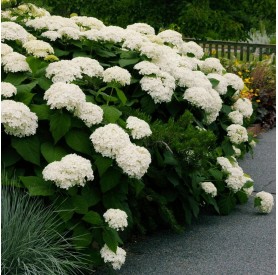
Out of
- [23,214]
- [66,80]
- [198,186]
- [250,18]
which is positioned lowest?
[250,18]

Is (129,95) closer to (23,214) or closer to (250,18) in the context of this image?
(23,214)

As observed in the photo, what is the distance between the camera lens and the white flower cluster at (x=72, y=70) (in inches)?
179

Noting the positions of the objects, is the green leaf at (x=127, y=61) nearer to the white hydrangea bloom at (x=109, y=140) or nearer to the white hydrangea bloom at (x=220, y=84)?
the white hydrangea bloom at (x=220, y=84)

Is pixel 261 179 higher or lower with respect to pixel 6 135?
lower

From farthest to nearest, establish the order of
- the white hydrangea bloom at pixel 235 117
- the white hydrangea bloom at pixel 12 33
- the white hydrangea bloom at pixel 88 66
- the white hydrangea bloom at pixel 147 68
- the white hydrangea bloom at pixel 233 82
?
the white hydrangea bloom at pixel 233 82 → the white hydrangea bloom at pixel 235 117 → the white hydrangea bloom at pixel 147 68 → the white hydrangea bloom at pixel 12 33 → the white hydrangea bloom at pixel 88 66

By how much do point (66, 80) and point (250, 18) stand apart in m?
9.68

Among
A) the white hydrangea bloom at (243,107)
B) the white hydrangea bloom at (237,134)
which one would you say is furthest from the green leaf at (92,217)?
the white hydrangea bloom at (243,107)

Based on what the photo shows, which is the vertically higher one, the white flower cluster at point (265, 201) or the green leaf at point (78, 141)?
the green leaf at point (78, 141)

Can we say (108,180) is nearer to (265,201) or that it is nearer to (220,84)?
(265,201)

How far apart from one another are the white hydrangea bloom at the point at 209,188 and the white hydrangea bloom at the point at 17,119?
5.78 ft

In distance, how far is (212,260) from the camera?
15.1 feet

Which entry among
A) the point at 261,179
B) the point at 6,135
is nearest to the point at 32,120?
the point at 6,135

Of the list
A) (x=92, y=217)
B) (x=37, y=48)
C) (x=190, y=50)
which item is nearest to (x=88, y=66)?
(x=37, y=48)

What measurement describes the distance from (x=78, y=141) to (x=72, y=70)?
0.68 metres
